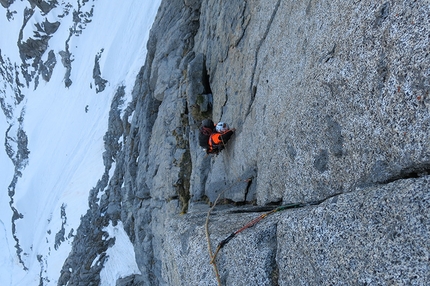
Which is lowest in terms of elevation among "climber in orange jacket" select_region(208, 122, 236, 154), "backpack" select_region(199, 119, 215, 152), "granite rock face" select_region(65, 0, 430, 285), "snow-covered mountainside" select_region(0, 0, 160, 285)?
"granite rock face" select_region(65, 0, 430, 285)

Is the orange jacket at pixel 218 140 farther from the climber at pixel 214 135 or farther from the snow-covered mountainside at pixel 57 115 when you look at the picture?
the snow-covered mountainside at pixel 57 115

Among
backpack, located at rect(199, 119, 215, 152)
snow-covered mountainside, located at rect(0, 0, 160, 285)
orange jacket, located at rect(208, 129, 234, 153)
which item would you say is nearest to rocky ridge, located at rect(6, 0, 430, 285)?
orange jacket, located at rect(208, 129, 234, 153)

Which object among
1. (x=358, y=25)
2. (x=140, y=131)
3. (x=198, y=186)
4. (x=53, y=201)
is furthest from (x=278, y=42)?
(x=53, y=201)

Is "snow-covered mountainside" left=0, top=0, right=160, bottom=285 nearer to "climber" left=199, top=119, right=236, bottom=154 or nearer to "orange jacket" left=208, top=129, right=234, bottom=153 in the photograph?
"climber" left=199, top=119, right=236, bottom=154

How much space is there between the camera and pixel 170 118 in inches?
523

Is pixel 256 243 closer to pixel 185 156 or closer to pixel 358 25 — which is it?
pixel 358 25

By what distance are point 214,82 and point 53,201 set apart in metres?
22.9

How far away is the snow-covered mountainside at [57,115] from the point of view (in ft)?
81.0

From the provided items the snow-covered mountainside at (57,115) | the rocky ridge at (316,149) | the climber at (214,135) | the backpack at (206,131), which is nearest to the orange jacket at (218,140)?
the climber at (214,135)

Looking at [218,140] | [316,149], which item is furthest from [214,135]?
[316,149]

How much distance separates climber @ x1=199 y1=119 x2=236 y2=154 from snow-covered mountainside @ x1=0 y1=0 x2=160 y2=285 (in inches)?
423

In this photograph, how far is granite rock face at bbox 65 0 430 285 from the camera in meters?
3.04

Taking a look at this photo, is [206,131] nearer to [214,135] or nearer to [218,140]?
[214,135]

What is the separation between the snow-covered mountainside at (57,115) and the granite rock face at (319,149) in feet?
41.2
